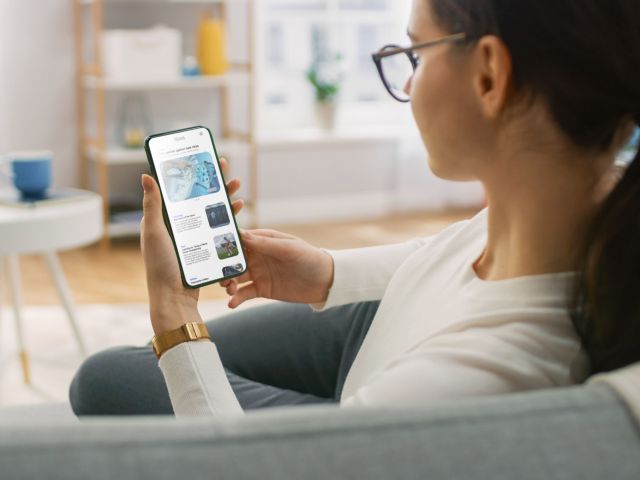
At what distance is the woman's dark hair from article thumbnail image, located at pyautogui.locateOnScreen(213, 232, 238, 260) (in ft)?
1.53

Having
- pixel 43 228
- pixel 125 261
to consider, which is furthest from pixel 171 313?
pixel 125 261

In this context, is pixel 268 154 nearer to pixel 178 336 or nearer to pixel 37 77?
pixel 37 77

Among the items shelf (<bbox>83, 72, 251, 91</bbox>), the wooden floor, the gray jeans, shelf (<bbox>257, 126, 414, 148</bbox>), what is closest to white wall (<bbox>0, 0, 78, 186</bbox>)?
shelf (<bbox>83, 72, 251, 91</bbox>)

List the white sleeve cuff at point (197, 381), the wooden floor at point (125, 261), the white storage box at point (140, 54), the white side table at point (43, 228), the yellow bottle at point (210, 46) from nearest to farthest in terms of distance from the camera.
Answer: the white sleeve cuff at point (197, 381) < the white side table at point (43, 228) < the wooden floor at point (125, 261) < the white storage box at point (140, 54) < the yellow bottle at point (210, 46)

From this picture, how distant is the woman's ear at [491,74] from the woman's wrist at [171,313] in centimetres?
37

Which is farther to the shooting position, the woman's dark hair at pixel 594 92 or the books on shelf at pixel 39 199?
the books on shelf at pixel 39 199

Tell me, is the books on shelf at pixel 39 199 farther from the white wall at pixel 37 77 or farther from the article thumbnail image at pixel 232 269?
the white wall at pixel 37 77

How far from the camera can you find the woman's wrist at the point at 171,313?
3.09ft

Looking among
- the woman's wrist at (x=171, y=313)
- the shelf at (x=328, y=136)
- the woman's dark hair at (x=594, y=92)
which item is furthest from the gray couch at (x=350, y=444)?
the shelf at (x=328, y=136)

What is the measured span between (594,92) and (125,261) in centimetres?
333

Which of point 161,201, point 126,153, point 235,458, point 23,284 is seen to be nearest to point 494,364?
point 235,458

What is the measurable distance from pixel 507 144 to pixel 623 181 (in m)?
0.11

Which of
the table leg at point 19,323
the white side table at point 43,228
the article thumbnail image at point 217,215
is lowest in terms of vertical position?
the table leg at point 19,323

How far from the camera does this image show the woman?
0.74 metres
